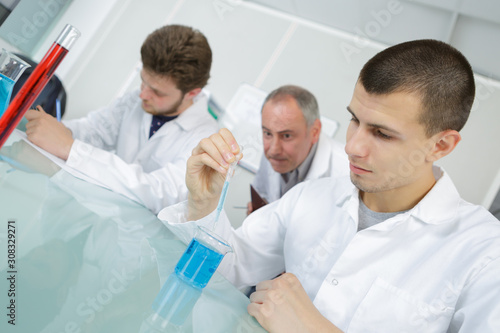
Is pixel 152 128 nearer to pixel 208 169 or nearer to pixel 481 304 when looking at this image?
pixel 208 169

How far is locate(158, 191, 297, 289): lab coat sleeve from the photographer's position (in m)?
1.49

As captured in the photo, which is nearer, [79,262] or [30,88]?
[30,88]

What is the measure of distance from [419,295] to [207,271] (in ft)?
2.10

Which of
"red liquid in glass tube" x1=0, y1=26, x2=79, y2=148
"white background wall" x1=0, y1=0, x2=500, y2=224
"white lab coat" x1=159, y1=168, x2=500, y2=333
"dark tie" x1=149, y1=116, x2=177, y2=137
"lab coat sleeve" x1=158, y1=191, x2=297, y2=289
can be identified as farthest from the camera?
"white background wall" x1=0, y1=0, x2=500, y2=224

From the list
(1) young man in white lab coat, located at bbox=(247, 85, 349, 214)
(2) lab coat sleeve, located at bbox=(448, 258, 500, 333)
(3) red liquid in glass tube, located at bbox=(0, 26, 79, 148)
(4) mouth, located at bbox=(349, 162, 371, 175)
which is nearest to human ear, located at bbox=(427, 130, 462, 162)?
(4) mouth, located at bbox=(349, 162, 371, 175)

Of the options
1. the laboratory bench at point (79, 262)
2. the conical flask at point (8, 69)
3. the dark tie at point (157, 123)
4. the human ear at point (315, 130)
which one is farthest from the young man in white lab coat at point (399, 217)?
the human ear at point (315, 130)

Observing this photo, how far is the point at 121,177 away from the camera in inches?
63.6

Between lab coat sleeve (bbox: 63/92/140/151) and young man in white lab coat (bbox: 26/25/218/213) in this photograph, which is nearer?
young man in white lab coat (bbox: 26/25/218/213)

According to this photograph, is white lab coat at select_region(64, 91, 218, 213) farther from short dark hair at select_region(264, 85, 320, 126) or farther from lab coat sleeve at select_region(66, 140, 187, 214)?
short dark hair at select_region(264, 85, 320, 126)

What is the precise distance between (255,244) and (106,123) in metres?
1.42

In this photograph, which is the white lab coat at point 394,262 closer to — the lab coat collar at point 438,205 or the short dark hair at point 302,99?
the lab coat collar at point 438,205

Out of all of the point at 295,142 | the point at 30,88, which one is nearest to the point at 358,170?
Result: the point at 30,88

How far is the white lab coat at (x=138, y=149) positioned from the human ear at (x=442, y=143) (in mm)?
967

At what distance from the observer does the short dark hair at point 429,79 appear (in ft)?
4.18
